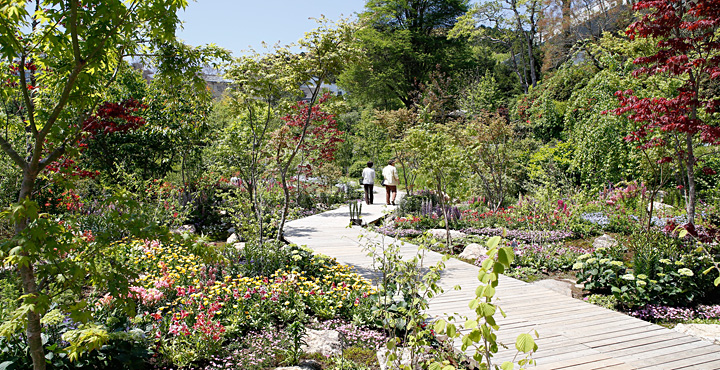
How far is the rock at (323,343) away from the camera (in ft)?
10.9

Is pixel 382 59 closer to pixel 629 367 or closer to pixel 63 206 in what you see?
pixel 63 206

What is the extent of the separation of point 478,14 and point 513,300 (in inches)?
909

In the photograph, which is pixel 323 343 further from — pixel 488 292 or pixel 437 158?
pixel 437 158

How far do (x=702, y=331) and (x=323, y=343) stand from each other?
338 cm

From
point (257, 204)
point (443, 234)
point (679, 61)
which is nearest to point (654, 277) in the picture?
point (679, 61)

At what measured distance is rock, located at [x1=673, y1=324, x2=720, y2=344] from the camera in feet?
11.6

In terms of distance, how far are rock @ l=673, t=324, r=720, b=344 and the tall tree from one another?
23.2 meters

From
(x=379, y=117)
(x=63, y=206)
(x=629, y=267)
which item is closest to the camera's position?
(x=629, y=267)

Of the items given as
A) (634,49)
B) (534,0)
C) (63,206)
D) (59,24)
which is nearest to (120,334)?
(59,24)

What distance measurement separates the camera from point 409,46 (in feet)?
83.4

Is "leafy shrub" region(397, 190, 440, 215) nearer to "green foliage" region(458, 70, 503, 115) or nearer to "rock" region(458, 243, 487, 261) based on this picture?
"rock" region(458, 243, 487, 261)

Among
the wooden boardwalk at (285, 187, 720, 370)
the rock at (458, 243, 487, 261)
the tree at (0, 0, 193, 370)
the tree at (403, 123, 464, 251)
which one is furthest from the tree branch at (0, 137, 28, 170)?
the tree at (403, 123, 464, 251)

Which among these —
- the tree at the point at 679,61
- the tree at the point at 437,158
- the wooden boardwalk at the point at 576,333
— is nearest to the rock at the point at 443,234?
the tree at the point at 437,158

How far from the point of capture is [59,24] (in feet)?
7.01
